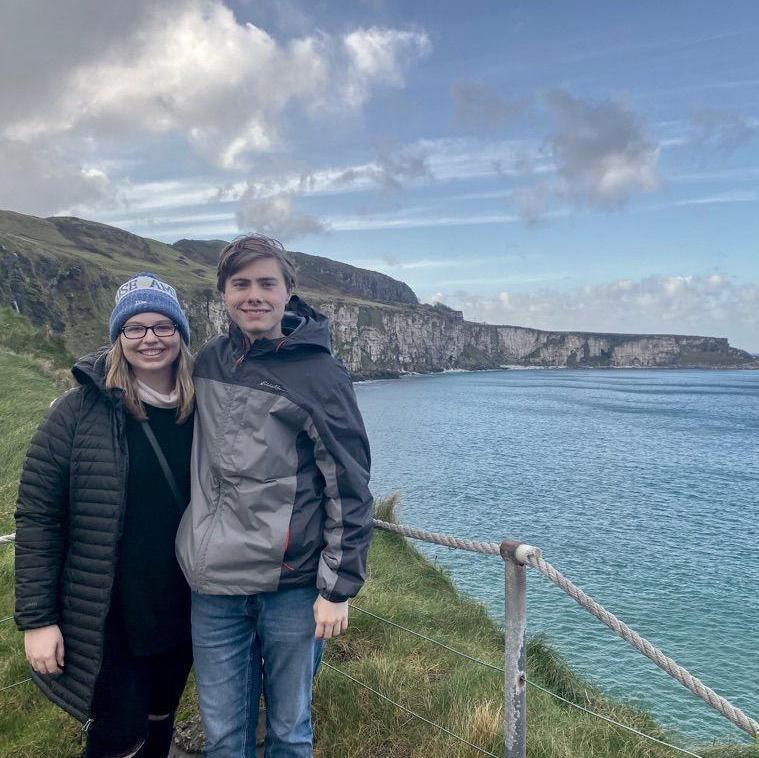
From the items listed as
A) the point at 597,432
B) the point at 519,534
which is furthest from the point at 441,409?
the point at 519,534

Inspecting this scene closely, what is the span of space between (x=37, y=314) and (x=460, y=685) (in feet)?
217

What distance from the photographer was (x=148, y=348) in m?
2.93

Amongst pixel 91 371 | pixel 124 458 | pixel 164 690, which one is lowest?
pixel 164 690

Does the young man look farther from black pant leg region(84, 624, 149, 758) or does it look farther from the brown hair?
black pant leg region(84, 624, 149, 758)

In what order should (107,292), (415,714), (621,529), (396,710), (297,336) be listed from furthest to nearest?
(107,292), (621,529), (396,710), (415,714), (297,336)

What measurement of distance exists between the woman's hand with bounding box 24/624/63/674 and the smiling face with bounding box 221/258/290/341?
1.63 meters

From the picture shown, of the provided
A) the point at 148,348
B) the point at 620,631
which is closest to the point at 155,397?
the point at 148,348

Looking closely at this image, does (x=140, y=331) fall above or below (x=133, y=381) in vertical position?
above

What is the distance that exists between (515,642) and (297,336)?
1942 millimetres

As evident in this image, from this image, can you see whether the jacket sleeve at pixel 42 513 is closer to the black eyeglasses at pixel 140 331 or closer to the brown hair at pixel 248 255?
the black eyeglasses at pixel 140 331

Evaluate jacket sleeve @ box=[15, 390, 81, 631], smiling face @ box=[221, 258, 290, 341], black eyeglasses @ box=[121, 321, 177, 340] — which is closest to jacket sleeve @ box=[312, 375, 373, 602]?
smiling face @ box=[221, 258, 290, 341]

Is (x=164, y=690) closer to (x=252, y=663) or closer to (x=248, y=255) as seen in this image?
(x=252, y=663)

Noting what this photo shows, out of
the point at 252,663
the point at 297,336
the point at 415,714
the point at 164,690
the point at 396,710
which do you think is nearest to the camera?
the point at 297,336

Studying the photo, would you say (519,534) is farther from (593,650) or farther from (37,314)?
(37,314)
